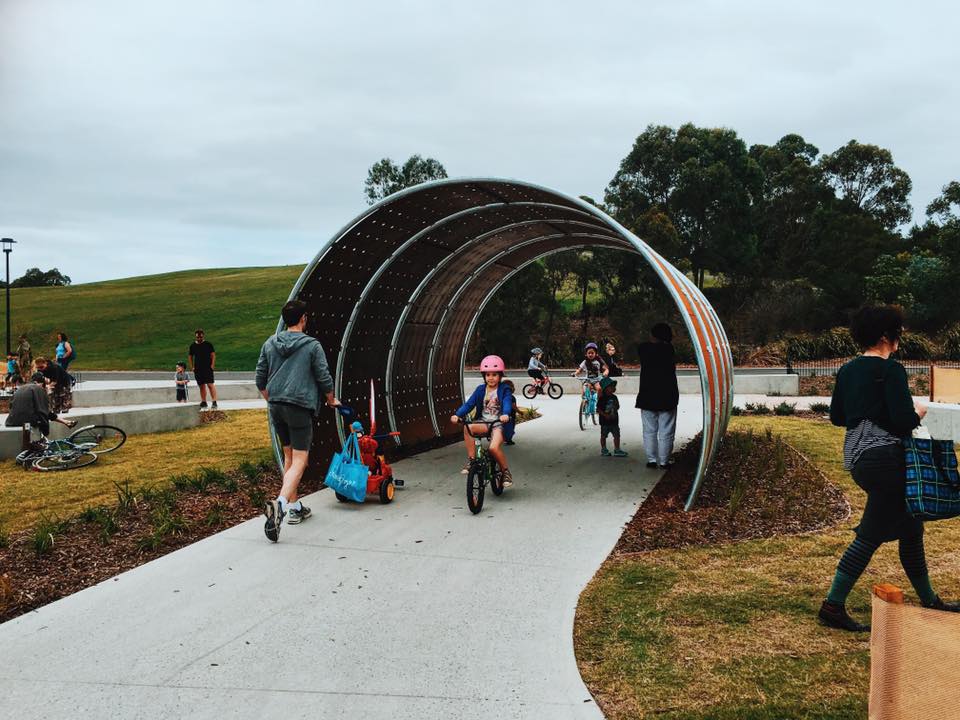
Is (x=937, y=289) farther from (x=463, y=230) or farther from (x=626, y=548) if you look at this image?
(x=626, y=548)

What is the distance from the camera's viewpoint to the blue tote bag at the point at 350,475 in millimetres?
8148

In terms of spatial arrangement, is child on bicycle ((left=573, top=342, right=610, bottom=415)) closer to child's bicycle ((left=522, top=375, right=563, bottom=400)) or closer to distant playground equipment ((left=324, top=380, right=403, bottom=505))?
distant playground equipment ((left=324, top=380, right=403, bottom=505))

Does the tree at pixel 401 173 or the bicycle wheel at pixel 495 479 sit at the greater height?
the tree at pixel 401 173

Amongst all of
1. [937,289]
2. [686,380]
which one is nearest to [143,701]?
[686,380]

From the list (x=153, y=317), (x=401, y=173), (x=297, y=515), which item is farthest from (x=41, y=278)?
(x=297, y=515)

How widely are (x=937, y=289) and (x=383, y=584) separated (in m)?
37.6

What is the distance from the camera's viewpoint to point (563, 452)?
12.2m

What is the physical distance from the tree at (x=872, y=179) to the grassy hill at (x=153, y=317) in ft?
126

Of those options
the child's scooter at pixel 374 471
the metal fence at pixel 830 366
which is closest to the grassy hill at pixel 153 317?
the metal fence at pixel 830 366

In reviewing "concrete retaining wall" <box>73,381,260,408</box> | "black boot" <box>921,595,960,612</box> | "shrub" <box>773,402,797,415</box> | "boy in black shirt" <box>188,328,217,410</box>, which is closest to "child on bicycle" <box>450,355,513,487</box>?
"black boot" <box>921,595,960,612</box>

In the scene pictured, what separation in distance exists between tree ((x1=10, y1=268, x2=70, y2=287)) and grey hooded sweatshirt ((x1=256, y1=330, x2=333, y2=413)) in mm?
105178

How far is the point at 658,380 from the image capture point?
378 inches

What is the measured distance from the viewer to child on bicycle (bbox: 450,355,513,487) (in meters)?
8.48

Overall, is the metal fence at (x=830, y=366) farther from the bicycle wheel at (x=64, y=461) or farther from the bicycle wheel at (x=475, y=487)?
the bicycle wheel at (x=64, y=461)
